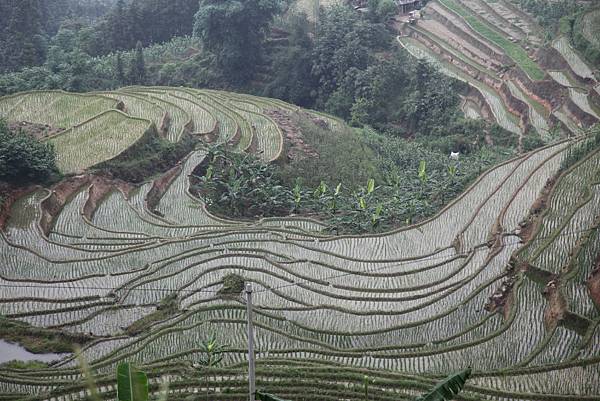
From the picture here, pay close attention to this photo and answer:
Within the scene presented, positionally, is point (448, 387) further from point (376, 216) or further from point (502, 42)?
point (502, 42)

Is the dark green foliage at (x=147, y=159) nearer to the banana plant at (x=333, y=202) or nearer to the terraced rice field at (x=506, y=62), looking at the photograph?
the banana plant at (x=333, y=202)

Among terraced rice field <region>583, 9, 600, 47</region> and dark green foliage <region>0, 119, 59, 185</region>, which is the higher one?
terraced rice field <region>583, 9, 600, 47</region>

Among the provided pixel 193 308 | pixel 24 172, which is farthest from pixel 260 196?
pixel 193 308

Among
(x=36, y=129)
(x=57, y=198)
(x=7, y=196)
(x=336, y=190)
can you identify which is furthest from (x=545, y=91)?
(x=7, y=196)

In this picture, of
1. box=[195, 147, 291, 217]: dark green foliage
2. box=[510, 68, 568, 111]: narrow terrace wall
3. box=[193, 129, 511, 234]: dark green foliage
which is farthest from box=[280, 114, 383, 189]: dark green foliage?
box=[510, 68, 568, 111]: narrow terrace wall

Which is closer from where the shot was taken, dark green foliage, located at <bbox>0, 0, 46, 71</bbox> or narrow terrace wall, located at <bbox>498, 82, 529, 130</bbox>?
narrow terrace wall, located at <bbox>498, 82, 529, 130</bbox>

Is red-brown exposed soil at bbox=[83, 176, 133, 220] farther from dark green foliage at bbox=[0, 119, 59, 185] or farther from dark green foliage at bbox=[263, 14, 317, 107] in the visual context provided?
dark green foliage at bbox=[263, 14, 317, 107]
